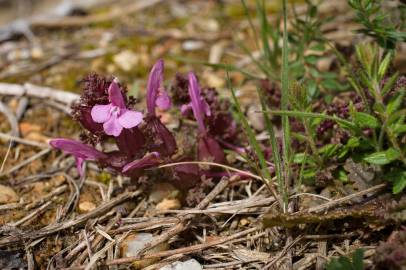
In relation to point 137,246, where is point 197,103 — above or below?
above

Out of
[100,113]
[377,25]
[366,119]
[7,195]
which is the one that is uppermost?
[377,25]

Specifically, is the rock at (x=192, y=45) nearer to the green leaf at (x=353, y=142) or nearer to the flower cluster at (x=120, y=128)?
the flower cluster at (x=120, y=128)

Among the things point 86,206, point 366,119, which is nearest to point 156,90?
point 86,206

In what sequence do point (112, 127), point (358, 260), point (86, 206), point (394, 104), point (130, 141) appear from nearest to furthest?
point (358, 260) < point (394, 104) < point (112, 127) < point (130, 141) < point (86, 206)

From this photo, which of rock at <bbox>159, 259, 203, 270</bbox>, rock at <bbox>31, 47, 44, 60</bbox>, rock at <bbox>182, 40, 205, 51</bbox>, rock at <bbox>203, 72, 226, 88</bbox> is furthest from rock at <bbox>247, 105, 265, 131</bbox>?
rock at <bbox>31, 47, 44, 60</bbox>

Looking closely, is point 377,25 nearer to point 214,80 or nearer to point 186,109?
point 186,109

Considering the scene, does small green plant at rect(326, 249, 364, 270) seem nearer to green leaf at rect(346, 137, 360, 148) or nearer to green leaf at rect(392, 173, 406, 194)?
green leaf at rect(392, 173, 406, 194)

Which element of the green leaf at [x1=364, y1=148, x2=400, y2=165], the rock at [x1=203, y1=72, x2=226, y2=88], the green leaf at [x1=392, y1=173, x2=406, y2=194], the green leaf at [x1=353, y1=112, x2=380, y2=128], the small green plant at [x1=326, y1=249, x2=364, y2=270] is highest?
the green leaf at [x1=353, y1=112, x2=380, y2=128]
